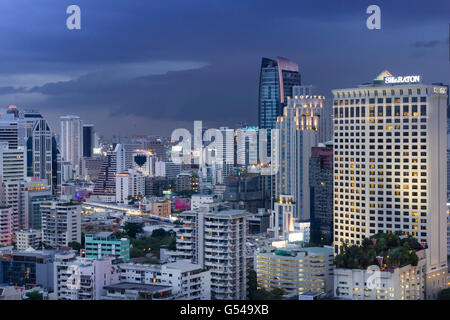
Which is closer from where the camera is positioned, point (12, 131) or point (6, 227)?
point (6, 227)

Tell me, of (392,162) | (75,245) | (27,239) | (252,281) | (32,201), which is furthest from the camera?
(32,201)

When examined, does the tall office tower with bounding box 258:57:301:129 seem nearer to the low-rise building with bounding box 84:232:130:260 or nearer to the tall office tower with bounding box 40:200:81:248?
the tall office tower with bounding box 40:200:81:248

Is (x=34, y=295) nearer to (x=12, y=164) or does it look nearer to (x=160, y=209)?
(x=12, y=164)

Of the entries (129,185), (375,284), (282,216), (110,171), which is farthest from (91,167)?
(375,284)

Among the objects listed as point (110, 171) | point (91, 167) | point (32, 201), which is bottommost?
point (32, 201)

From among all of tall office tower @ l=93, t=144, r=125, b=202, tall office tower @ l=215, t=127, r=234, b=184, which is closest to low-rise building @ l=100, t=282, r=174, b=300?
tall office tower @ l=215, t=127, r=234, b=184

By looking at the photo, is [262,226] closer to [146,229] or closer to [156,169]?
[146,229]
